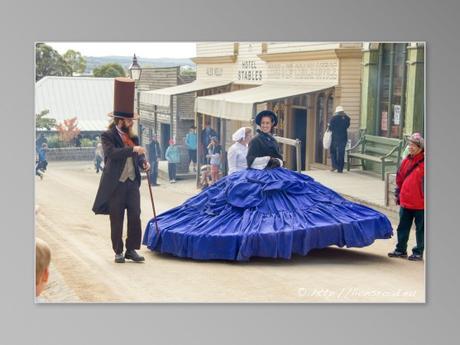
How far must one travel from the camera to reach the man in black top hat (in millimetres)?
7633

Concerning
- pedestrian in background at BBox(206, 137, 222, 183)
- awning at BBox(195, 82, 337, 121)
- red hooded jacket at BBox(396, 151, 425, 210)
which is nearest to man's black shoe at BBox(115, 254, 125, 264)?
pedestrian in background at BBox(206, 137, 222, 183)

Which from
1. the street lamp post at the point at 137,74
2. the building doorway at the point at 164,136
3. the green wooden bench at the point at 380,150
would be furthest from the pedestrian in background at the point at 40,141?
the green wooden bench at the point at 380,150

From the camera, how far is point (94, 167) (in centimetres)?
764

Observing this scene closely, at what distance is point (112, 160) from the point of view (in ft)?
25.1

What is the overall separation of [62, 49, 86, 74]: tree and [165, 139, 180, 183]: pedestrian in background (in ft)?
2.37

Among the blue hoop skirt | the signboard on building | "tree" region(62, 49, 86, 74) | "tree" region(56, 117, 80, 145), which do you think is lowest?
the blue hoop skirt

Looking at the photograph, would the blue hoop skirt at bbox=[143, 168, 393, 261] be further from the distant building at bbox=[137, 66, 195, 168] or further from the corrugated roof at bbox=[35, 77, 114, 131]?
the corrugated roof at bbox=[35, 77, 114, 131]

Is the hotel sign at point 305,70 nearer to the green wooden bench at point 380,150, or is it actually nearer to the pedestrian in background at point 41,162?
the green wooden bench at point 380,150

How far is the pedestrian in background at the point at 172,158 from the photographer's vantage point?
7.68 meters

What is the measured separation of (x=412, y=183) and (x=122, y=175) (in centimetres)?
182

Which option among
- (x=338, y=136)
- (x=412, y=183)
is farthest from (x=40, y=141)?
(x=412, y=183)

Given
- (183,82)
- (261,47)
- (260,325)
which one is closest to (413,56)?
(261,47)
